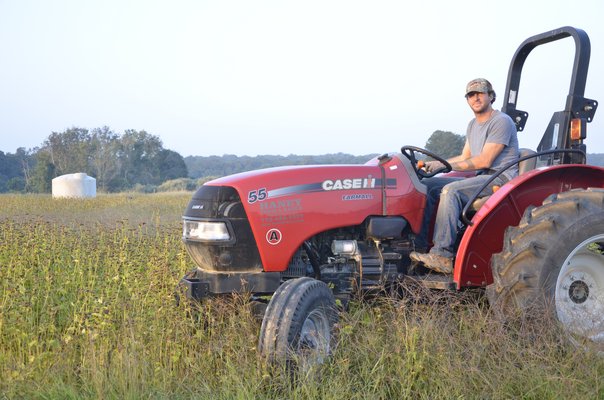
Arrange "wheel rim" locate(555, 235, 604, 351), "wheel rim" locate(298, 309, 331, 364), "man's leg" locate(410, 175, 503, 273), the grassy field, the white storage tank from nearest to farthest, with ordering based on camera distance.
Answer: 1. the grassy field
2. "wheel rim" locate(298, 309, 331, 364)
3. "wheel rim" locate(555, 235, 604, 351)
4. "man's leg" locate(410, 175, 503, 273)
5. the white storage tank

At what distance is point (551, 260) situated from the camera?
3.93 meters

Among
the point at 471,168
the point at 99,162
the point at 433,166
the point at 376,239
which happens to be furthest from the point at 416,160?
the point at 99,162

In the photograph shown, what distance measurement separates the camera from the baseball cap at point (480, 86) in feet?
16.3

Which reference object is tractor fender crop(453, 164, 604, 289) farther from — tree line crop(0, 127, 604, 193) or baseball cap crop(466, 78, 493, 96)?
tree line crop(0, 127, 604, 193)

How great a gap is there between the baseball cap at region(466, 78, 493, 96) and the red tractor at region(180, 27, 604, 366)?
0.76 metres

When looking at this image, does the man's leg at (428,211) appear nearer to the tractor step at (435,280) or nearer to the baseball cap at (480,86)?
the tractor step at (435,280)

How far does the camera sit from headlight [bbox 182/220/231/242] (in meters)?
4.08

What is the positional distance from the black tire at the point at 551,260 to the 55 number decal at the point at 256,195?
1.56 metres

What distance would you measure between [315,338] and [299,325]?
0.20 meters

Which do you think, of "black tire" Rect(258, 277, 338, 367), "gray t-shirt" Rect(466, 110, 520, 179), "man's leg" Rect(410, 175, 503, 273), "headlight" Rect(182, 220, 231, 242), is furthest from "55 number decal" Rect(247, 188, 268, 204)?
"gray t-shirt" Rect(466, 110, 520, 179)

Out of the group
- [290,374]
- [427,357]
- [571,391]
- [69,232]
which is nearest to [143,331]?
[290,374]

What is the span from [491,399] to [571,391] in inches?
Answer: 16.7

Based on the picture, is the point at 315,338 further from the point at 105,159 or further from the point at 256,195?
the point at 105,159

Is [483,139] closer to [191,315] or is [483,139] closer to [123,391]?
[191,315]
